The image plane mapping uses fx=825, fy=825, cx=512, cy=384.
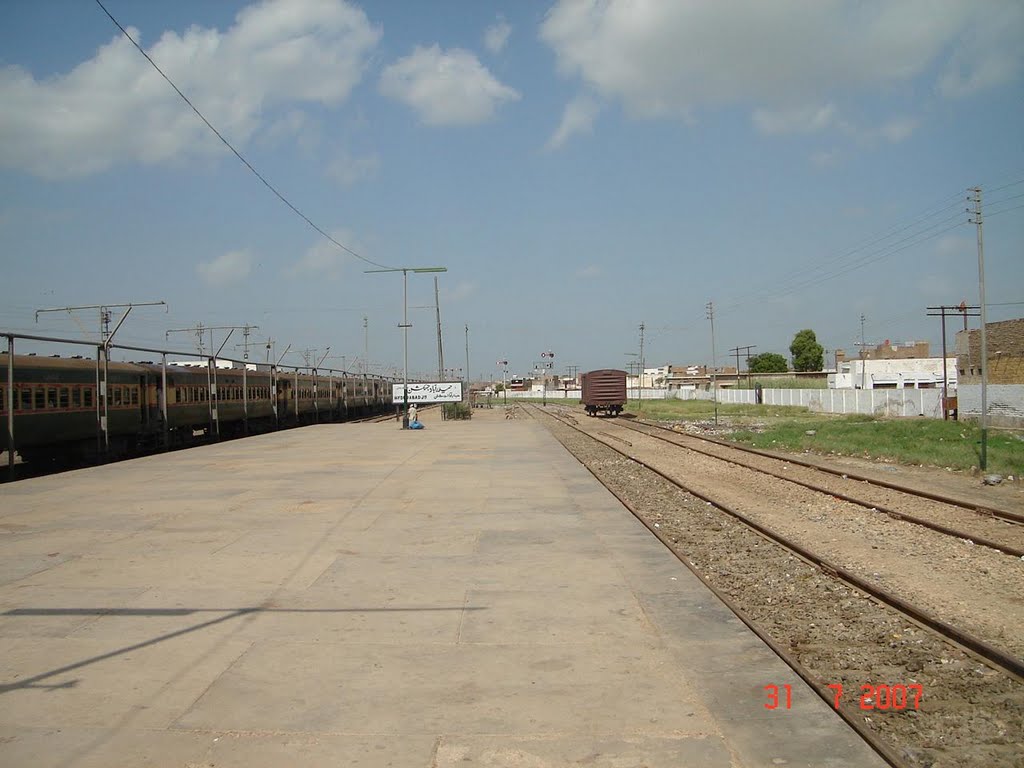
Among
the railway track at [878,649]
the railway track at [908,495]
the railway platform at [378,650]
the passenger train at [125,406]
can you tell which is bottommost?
the railway track at [908,495]

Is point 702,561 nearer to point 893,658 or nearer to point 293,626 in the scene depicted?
point 893,658

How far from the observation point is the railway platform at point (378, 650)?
179 inches

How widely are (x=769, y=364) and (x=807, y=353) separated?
364 inches

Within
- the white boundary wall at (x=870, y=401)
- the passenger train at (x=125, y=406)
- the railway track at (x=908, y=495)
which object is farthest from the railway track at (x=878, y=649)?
the white boundary wall at (x=870, y=401)

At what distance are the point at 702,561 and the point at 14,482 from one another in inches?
606

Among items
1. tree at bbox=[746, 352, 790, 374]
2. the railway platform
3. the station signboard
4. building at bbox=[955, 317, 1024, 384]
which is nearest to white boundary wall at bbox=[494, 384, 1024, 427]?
building at bbox=[955, 317, 1024, 384]

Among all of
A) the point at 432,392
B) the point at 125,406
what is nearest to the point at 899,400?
the point at 432,392

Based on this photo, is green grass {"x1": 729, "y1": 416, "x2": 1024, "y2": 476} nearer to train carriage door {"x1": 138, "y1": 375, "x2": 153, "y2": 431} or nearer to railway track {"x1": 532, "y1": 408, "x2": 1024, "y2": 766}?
railway track {"x1": 532, "y1": 408, "x2": 1024, "y2": 766}

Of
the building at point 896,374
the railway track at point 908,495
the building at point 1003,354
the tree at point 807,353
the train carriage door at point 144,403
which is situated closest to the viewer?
the railway track at point 908,495

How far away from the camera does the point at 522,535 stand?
37.3 feet

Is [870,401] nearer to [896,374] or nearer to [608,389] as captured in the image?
[608,389]

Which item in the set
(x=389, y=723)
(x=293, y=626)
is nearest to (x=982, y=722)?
(x=389, y=723)
